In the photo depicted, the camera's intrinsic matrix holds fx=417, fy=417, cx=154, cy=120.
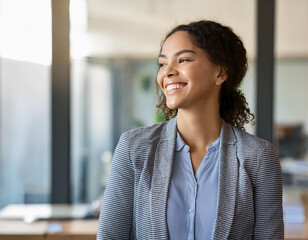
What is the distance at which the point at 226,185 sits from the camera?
1203 millimetres

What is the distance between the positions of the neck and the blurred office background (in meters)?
1.64

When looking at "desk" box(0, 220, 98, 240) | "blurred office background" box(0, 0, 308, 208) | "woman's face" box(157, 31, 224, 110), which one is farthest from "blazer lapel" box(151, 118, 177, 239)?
"blurred office background" box(0, 0, 308, 208)

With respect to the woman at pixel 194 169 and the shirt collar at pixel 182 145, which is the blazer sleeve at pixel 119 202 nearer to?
the woman at pixel 194 169

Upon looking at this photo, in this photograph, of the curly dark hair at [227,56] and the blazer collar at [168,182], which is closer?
the blazer collar at [168,182]

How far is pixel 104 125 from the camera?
10.2ft

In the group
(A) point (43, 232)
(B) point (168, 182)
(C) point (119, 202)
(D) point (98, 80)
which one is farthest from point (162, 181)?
(D) point (98, 80)

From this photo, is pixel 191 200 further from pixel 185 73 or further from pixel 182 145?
pixel 185 73

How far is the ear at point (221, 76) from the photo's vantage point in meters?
1.30

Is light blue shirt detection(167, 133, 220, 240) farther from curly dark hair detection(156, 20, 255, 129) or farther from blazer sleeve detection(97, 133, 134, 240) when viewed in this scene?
curly dark hair detection(156, 20, 255, 129)

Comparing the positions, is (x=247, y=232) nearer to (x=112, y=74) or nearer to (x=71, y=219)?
(x=71, y=219)

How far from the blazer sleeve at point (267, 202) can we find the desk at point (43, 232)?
1.20 metres

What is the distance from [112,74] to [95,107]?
28cm

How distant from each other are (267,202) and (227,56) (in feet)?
1.49

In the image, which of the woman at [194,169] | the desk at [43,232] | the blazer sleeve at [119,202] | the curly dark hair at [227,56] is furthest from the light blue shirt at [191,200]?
the desk at [43,232]
